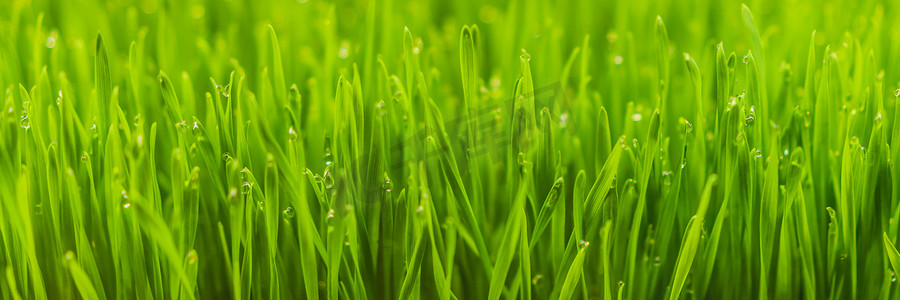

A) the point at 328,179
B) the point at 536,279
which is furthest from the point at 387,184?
Result: the point at 536,279

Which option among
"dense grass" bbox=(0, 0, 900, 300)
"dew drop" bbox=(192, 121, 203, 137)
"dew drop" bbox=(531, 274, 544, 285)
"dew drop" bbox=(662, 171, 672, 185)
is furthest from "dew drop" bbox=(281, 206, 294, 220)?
"dew drop" bbox=(662, 171, 672, 185)

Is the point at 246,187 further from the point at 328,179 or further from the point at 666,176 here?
the point at 666,176

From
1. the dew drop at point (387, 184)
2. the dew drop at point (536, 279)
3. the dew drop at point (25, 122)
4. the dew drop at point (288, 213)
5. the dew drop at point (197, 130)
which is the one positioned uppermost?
the dew drop at point (25, 122)

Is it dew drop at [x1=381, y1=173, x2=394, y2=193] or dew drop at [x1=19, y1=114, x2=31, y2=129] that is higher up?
dew drop at [x1=19, y1=114, x2=31, y2=129]

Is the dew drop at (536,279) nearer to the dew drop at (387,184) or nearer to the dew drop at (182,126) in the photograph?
the dew drop at (387,184)

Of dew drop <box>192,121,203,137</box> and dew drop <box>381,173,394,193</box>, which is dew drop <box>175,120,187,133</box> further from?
dew drop <box>381,173,394,193</box>

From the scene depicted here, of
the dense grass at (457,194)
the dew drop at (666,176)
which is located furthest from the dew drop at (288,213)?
the dew drop at (666,176)

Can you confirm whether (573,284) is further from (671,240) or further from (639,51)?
(639,51)

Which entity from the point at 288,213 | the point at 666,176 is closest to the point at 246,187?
the point at 288,213

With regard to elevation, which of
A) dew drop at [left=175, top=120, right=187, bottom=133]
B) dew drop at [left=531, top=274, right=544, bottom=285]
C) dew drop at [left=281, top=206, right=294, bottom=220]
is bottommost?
dew drop at [left=531, top=274, right=544, bottom=285]

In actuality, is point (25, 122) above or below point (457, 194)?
above

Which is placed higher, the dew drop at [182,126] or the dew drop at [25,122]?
the dew drop at [25,122]

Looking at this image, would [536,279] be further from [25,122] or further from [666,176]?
[25,122]
